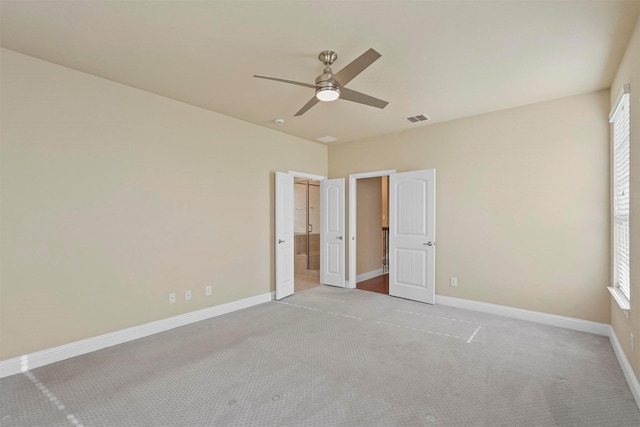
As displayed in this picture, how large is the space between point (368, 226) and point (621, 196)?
402cm

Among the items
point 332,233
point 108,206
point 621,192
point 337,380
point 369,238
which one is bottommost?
point 337,380

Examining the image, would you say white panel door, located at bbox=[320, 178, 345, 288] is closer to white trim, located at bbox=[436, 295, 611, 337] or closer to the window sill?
white trim, located at bbox=[436, 295, 611, 337]

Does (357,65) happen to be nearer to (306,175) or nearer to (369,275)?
(306,175)

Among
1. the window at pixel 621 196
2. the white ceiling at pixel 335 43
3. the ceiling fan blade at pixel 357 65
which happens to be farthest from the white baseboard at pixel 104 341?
the window at pixel 621 196

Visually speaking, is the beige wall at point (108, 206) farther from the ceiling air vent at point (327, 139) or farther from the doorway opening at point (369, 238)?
the doorway opening at point (369, 238)

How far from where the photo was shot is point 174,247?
3752 mm

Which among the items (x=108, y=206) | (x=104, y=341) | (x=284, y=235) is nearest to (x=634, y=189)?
(x=284, y=235)

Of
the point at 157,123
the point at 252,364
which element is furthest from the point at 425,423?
the point at 157,123

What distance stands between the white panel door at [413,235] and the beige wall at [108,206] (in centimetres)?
230

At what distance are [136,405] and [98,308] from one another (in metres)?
1.38

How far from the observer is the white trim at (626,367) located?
2229 millimetres

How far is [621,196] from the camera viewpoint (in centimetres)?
298

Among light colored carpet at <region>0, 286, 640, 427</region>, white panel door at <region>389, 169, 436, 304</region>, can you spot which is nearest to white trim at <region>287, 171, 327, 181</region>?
white panel door at <region>389, 169, 436, 304</region>

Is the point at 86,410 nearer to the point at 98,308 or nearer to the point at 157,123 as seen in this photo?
the point at 98,308
